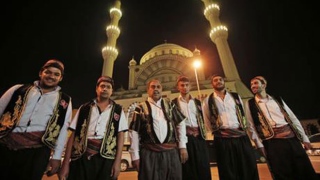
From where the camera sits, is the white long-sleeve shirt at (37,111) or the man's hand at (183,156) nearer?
the white long-sleeve shirt at (37,111)

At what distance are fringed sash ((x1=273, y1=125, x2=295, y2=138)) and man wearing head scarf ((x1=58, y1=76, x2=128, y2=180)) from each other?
269 cm

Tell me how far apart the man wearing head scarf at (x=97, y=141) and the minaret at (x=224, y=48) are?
21334 millimetres

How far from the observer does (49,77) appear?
7.95 feet

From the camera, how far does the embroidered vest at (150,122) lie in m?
2.69

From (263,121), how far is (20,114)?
154 inches

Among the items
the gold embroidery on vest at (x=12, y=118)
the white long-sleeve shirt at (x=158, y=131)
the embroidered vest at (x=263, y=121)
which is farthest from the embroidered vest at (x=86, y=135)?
the embroidered vest at (x=263, y=121)

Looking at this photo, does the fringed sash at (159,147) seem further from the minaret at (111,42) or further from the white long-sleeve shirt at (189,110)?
the minaret at (111,42)

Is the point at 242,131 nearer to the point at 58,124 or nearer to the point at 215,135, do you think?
the point at 215,135

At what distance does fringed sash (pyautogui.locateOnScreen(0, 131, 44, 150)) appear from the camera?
1.97 m

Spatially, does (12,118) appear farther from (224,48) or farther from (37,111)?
(224,48)

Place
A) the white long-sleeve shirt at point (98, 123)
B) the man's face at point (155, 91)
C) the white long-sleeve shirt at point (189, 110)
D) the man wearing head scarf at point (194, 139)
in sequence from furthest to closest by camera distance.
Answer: the white long-sleeve shirt at point (189, 110)
the man's face at point (155, 91)
the man wearing head scarf at point (194, 139)
the white long-sleeve shirt at point (98, 123)

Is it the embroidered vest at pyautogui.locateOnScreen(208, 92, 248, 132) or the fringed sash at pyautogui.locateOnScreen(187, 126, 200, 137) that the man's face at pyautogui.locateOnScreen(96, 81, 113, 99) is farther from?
the embroidered vest at pyautogui.locateOnScreen(208, 92, 248, 132)

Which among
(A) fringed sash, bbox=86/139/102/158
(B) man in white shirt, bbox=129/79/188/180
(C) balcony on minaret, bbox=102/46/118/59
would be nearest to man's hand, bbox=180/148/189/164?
(B) man in white shirt, bbox=129/79/188/180

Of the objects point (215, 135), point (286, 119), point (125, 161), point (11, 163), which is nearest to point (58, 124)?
point (11, 163)
